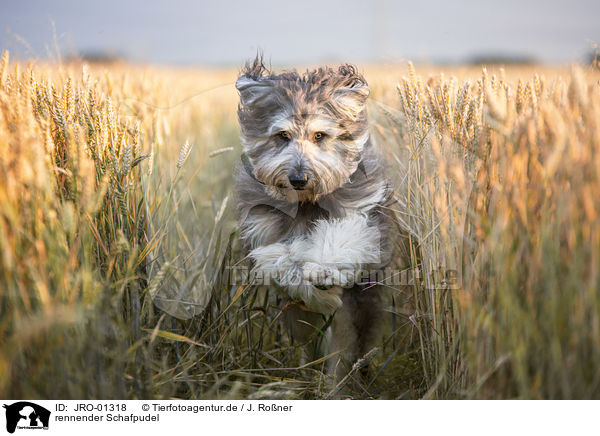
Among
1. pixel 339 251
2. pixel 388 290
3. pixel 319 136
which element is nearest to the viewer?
pixel 339 251

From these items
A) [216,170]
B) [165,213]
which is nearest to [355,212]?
[165,213]

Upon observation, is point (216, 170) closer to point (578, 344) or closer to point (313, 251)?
point (313, 251)

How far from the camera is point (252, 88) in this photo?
282cm

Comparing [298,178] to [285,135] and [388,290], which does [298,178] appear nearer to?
[285,135]

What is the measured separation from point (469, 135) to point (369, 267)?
0.95 metres
